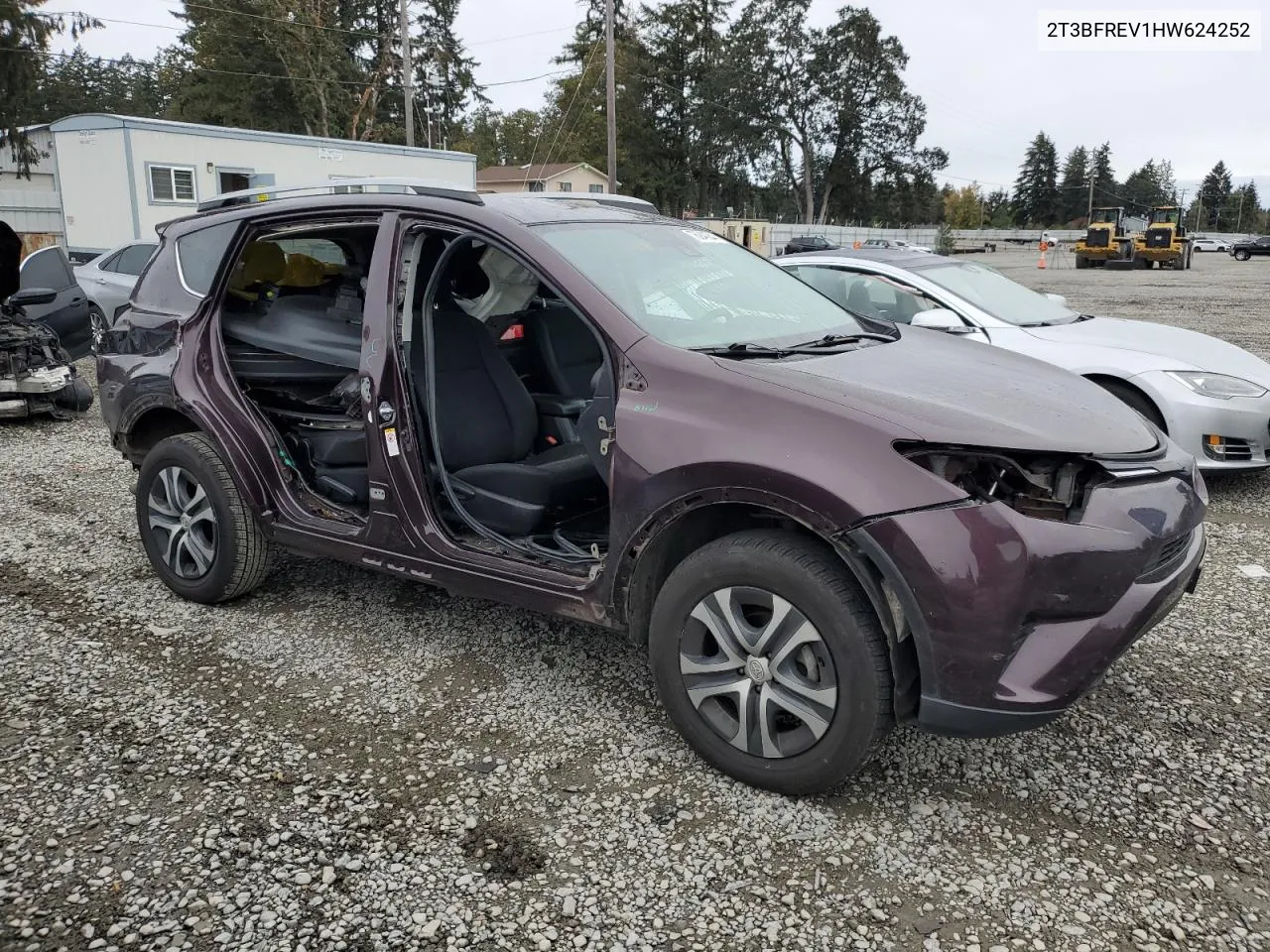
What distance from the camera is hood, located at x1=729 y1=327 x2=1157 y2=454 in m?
2.53

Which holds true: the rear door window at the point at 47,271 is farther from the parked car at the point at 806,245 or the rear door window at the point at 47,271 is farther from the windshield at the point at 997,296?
the parked car at the point at 806,245

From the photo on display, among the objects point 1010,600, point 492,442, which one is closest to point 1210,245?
point 492,442

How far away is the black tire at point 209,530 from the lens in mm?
3975

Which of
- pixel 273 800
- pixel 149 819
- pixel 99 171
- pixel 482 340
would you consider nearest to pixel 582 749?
pixel 273 800

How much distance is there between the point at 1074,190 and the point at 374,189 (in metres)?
121

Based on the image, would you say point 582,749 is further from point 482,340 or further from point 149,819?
point 482,340

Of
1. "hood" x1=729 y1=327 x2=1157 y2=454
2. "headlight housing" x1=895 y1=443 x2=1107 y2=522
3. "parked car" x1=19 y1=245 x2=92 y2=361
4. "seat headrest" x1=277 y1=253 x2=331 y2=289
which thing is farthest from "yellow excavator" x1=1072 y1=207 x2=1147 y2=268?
"headlight housing" x1=895 y1=443 x2=1107 y2=522

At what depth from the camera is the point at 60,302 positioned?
28.6 ft

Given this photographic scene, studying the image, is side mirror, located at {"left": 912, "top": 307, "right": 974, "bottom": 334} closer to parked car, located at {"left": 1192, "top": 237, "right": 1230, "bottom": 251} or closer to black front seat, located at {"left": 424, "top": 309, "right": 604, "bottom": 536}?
black front seat, located at {"left": 424, "top": 309, "right": 604, "bottom": 536}

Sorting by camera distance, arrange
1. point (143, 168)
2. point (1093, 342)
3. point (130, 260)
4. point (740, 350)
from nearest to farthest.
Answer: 1. point (740, 350)
2. point (1093, 342)
3. point (130, 260)
4. point (143, 168)

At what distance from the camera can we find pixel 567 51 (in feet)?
215

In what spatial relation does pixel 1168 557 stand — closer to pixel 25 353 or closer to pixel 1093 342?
pixel 1093 342

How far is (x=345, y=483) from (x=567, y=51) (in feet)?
224

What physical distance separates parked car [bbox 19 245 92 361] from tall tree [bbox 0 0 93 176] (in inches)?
1048
